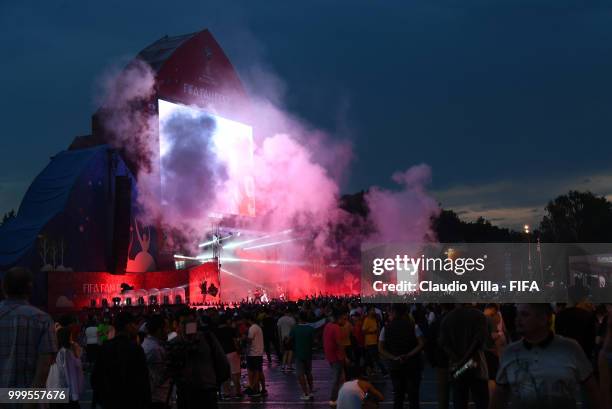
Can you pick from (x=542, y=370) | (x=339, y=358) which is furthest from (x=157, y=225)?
(x=542, y=370)

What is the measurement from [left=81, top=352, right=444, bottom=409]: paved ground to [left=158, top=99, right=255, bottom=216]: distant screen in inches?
1286

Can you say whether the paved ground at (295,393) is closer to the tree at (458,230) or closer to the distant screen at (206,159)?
the distant screen at (206,159)

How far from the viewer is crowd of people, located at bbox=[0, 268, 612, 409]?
4535 mm

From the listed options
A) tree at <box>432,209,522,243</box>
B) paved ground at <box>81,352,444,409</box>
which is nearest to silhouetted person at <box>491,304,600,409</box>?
paved ground at <box>81,352,444,409</box>

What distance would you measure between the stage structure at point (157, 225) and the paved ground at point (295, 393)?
984 inches

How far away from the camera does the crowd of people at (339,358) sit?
14.9 feet

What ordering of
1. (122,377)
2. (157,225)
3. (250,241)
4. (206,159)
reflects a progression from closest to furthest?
(122,377), (157,225), (206,159), (250,241)

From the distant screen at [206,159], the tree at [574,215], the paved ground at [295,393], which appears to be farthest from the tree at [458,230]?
the paved ground at [295,393]

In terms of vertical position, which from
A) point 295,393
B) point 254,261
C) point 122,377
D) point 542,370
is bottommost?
point 295,393

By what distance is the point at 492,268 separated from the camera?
34156 mm

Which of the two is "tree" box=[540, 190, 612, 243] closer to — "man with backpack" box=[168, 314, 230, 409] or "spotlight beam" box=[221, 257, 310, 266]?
"spotlight beam" box=[221, 257, 310, 266]

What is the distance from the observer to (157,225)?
51031 millimetres

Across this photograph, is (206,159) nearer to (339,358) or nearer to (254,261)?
(254,261)

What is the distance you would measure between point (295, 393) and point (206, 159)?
38756mm
